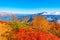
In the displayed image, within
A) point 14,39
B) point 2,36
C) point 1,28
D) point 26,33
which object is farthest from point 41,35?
point 1,28

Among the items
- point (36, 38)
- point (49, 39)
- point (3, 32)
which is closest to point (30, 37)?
point (36, 38)

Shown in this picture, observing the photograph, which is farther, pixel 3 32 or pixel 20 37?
pixel 3 32

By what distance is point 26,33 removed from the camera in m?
19.9

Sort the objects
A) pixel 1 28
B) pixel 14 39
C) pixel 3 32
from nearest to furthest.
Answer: pixel 14 39 → pixel 3 32 → pixel 1 28

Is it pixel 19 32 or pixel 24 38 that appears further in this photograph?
pixel 19 32

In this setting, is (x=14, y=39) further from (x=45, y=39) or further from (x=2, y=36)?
(x=45, y=39)

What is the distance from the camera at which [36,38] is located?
62.0ft

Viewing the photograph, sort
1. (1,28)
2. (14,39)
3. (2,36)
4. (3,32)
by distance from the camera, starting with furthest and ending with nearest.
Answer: (1,28), (3,32), (2,36), (14,39)

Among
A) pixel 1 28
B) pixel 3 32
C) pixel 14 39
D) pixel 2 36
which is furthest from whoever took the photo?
pixel 1 28

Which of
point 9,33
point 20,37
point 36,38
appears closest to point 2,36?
point 9,33

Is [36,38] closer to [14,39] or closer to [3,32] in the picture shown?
[14,39]

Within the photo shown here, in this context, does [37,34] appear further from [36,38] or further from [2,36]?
[2,36]

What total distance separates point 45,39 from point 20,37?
2.67 metres

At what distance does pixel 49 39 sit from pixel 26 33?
2643mm
